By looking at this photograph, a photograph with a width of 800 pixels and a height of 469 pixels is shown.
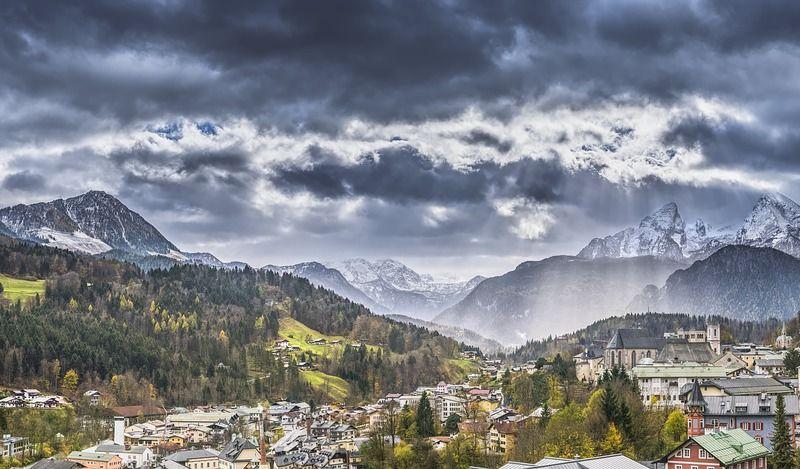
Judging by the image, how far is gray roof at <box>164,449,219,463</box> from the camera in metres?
141

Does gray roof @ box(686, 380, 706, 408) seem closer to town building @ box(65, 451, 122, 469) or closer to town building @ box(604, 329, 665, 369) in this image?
town building @ box(604, 329, 665, 369)

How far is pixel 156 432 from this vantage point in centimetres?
16450

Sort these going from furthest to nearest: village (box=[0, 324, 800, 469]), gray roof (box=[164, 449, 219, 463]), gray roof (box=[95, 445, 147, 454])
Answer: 1. gray roof (box=[164, 449, 219, 463])
2. gray roof (box=[95, 445, 147, 454])
3. village (box=[0, 324, 800, 469])

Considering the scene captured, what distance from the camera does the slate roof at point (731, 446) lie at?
276ft

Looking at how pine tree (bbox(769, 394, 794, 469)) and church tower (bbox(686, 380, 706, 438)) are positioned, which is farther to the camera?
church tower (bbox(686, 380, 706, 438))

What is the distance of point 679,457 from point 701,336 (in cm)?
8942

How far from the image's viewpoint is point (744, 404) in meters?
97.1

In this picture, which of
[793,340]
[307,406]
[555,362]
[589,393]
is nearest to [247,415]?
[307,406]

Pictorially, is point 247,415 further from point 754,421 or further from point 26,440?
point 754,421

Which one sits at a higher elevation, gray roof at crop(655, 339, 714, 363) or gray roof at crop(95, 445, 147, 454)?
gray roof at crop(655, 339, 714, 363)

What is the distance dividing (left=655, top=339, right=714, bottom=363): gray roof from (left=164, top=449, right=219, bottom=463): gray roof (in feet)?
215

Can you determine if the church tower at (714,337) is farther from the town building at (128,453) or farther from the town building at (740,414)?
the town building at (128,453)

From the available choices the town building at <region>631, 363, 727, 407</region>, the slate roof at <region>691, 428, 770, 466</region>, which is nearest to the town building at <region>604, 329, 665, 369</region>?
the town building at <region>631, 363, 727, 407</region>

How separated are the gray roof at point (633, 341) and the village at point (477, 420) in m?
0.19
